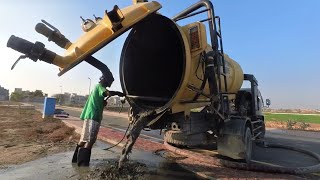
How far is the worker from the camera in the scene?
21.9 feet

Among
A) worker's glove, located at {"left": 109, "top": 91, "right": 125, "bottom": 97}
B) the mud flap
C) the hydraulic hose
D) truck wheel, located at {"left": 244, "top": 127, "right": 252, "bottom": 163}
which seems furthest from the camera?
truck wheel, located at {"left": 244, "top": 127, "right": 252, "bottom": 163}

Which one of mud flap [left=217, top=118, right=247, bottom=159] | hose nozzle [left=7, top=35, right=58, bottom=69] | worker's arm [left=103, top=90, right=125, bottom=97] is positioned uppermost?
hose nozzle [left=7, top=35, right=58, bottom=69]

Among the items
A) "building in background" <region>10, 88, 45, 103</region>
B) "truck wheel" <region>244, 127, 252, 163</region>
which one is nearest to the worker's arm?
"truck wheel" <region>244, 127, 252, 163</region>

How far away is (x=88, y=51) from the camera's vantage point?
5.62 metres

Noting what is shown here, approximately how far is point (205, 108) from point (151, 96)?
1.29m

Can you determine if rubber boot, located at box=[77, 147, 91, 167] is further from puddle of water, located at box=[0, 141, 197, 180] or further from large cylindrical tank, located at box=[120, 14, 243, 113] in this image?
large cylindrical tank, located at box=[120, 14, 243, 113]

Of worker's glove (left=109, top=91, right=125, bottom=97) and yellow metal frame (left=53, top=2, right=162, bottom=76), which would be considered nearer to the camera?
yellow metal frame (left=53, top=2, right=162, bottom=76)

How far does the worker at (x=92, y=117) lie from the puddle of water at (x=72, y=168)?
23 cm

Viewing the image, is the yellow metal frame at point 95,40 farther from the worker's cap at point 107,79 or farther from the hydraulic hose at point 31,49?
the worker's cap at point 107,79

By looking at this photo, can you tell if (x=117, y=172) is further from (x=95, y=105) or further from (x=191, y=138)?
(x=191, y=138)

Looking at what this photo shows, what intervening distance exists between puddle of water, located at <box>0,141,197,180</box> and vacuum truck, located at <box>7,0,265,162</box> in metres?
0.72

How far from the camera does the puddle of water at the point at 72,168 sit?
19.2 ft

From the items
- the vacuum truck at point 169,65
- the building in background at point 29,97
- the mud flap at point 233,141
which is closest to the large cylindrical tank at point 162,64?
the vacuum truck at point 169,65

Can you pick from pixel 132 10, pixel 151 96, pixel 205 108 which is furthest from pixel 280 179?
pixel 132 10
